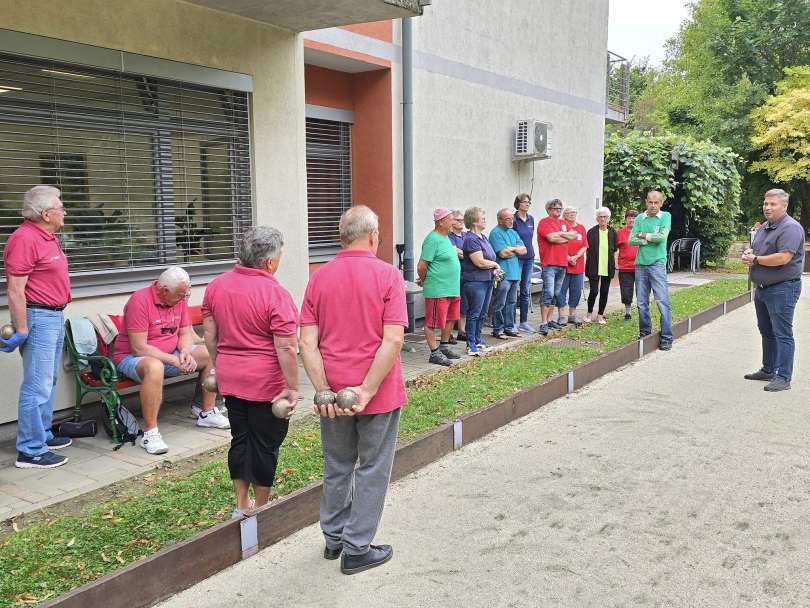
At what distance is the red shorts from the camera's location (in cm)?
856

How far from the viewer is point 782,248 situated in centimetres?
759

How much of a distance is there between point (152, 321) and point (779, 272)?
20.4 ft

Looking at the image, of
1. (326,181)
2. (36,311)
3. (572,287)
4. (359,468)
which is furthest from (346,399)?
(572,287)

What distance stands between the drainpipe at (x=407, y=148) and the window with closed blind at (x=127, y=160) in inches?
124

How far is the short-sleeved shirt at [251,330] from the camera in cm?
395

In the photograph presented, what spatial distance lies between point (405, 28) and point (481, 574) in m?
8.37

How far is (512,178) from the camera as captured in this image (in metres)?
13.2

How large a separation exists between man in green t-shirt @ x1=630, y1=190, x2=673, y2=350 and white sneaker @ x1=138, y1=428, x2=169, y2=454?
668cm

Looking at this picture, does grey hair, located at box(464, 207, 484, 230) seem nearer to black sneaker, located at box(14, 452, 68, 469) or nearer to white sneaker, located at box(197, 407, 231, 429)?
white sneaker, located at box(197, 407, 231, 429)

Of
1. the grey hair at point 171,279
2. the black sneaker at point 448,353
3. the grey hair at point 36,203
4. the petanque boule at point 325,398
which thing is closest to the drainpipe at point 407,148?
the black sneaker at point 448,353

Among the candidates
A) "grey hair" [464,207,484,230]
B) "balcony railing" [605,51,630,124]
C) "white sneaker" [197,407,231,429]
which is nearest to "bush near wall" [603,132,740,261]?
"balcony railing" [605,51,630,124]

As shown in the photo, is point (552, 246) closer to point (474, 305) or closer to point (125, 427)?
point (474, 305)

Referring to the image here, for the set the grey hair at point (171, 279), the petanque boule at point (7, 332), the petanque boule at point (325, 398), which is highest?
the grey hair at point (171, 279)

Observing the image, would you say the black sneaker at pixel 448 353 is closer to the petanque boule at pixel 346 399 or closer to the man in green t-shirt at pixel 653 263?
the man in green t-shirt at pixel 653 263
